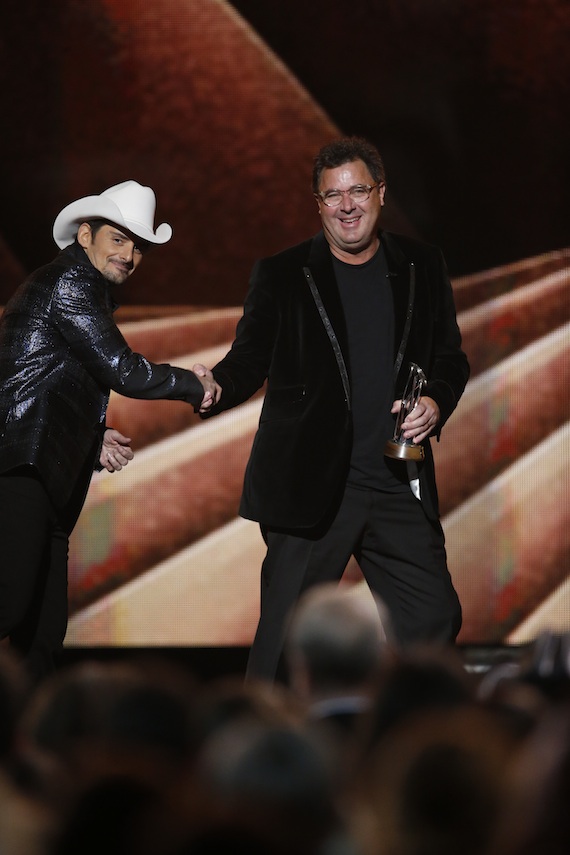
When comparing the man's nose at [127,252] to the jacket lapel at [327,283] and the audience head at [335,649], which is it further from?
the audience head at [335,649]

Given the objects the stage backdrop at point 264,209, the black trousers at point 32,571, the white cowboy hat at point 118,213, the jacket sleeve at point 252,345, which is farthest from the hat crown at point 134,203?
the stage backdrop at point 264,209

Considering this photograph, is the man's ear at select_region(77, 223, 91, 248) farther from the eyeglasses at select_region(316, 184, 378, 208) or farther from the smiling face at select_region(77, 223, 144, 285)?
A: the eyeglasses at select_region(316, 184, 378, 208)

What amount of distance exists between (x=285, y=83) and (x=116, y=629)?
1.92 m

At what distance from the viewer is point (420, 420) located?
8.51ft

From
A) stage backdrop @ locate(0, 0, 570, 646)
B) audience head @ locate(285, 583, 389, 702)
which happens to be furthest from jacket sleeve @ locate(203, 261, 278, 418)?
audience head @ locate(285, 583, 389, 702)

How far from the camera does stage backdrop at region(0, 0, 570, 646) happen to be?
3869 mm

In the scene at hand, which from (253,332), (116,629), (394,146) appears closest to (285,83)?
(394,146)

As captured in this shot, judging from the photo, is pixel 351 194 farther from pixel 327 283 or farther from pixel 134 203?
pixel 134 203

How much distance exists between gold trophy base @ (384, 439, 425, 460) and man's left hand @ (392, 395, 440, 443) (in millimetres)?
24

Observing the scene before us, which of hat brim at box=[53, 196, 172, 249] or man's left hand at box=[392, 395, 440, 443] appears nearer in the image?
man's left hand at box=[392, 395, 440, 443]

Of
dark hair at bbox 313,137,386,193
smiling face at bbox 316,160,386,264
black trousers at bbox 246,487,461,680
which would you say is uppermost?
dark hair at bbox 313,137,386,193

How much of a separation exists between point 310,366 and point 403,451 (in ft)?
1.12

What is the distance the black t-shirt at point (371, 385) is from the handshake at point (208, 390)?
1.07 feet

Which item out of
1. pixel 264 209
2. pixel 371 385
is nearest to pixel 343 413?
pixel 371 385
